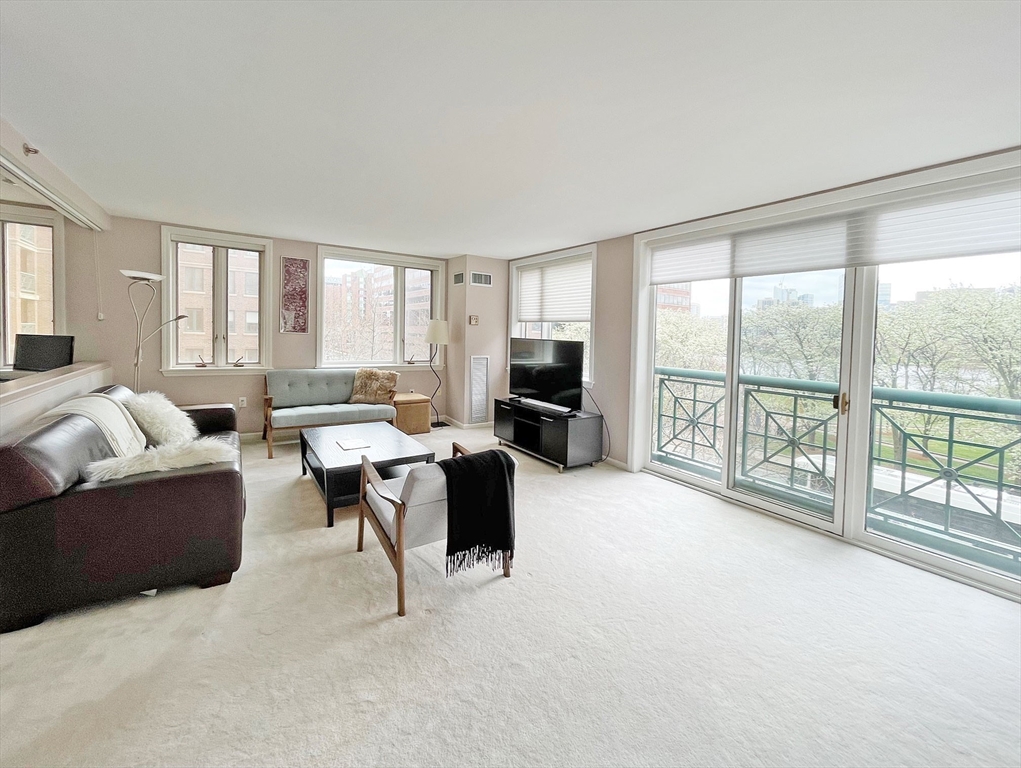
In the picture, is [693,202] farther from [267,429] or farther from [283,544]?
[267,429]

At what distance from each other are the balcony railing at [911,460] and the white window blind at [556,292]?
1828 mm

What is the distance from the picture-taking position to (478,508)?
2289 millimetres

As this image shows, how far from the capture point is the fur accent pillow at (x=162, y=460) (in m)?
2.15

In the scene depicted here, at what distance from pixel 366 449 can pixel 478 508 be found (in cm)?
157

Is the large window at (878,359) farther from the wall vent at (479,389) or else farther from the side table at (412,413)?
the side table at (412,413)

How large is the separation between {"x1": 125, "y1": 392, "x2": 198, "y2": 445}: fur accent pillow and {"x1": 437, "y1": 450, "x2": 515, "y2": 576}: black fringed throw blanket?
6.74 ft

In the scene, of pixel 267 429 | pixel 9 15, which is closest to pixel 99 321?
pixel 267 429

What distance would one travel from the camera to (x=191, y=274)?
4.98 meters

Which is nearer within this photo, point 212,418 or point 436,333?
point 212,418

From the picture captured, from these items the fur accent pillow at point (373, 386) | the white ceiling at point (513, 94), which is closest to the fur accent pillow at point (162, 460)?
the white ceiling at point (513, 94)

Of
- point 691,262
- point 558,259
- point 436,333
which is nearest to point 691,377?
point 691,262

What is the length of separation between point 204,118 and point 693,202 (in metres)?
3.15

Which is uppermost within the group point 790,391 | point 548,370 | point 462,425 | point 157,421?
point 548,370

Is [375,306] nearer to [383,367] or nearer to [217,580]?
[383,367]
